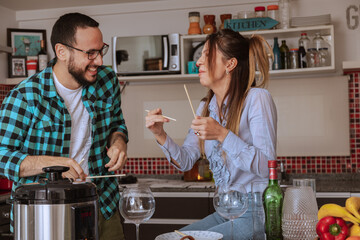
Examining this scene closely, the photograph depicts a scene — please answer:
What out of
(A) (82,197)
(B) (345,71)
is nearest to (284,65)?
(B) (345,71)

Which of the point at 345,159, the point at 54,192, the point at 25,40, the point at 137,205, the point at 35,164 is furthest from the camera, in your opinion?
the point at 25,40

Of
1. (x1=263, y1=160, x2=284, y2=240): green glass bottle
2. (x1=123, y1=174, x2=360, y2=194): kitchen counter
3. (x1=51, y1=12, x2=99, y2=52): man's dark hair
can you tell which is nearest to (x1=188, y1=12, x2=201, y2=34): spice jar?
(x1=123, y1=174, x2=360, y2=194): kitchen counter

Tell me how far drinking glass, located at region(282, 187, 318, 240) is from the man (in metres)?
0.76

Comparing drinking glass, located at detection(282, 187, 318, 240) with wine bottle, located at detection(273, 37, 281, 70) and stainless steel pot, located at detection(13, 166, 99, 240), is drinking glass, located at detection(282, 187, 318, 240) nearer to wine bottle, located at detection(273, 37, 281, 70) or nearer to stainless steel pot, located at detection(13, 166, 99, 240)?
stainless steel pot, located at detection(13, 166, 99, 240)

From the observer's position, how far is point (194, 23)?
4164 mm

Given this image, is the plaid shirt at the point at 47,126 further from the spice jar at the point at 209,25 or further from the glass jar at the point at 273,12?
the glass jar at the point at 273,12

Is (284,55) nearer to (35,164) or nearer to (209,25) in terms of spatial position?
(209,25)

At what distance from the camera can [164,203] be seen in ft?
12.3

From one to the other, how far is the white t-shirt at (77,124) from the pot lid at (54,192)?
79cm

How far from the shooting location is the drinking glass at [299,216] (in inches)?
62.9

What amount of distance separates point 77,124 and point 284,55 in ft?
7.53

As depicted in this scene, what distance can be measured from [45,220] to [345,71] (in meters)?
3.27

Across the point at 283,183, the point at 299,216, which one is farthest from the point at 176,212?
the point at 299,216

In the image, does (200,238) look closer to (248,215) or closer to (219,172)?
(248,215)
